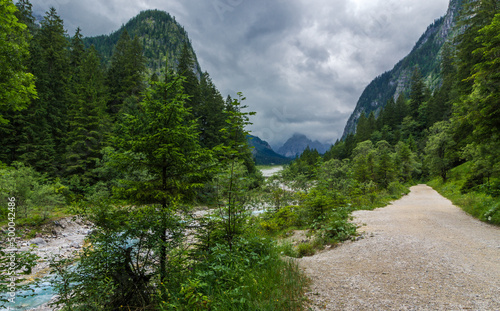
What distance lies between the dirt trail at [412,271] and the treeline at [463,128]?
171 inches

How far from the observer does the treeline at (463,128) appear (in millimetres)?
8703

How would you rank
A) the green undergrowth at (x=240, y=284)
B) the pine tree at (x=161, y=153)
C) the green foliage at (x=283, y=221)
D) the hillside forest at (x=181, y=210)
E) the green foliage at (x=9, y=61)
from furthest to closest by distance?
1. the green foliage at (x=283, y=221)
2. the green foliage at (x=9, y=61)
3. the pine tree at (x=161, y=153)
4. the hillside forest at (x=181, y=210)
5. the green undergrowth at (x=240, y=284)

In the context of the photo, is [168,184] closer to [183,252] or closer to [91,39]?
[183,252]

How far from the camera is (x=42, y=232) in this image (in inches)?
559

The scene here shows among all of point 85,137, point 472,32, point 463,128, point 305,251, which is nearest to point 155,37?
point 85,137

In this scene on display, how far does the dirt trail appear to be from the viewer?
3.45 m

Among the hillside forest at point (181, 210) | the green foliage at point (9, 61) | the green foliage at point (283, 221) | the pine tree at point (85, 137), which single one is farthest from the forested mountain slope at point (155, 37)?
the green foliage at point (283, 221)

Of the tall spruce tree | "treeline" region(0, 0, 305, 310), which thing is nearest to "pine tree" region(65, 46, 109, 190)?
the tall spruce tree

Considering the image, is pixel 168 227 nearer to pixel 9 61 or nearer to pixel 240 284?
pixel 240 284

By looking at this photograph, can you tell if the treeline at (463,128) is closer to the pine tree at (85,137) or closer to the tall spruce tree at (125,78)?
the pine tree at (85,137)

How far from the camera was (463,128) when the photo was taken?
39.0 ft

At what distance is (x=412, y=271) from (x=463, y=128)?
11978 mm

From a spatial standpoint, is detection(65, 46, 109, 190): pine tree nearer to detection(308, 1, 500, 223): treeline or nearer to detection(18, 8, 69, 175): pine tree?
detection(18, 8, 69, 175): pine tree

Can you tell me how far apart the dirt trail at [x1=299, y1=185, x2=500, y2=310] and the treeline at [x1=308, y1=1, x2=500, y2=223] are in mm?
4351
